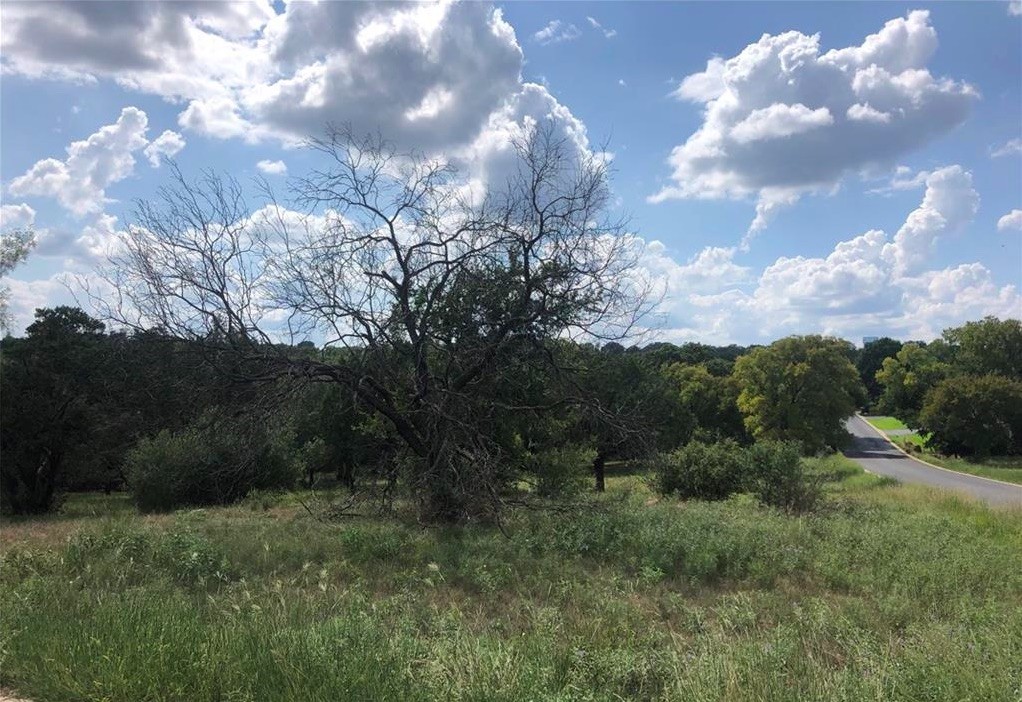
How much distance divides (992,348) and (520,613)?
80.2m

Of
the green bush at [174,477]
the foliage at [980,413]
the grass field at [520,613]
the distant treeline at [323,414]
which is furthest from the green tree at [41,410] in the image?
the foliage at [980,413]

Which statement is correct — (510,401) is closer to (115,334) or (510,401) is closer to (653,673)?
(115,334)

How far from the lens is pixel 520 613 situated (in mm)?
7023

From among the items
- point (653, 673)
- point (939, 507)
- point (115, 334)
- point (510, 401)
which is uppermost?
point (115, 334)

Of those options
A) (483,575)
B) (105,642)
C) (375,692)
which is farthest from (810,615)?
(105,642)

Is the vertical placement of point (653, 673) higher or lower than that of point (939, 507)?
higher

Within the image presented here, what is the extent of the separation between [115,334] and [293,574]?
7.32m

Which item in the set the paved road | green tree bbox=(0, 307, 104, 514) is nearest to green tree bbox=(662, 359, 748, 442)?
the paved road

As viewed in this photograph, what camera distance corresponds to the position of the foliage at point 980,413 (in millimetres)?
54219

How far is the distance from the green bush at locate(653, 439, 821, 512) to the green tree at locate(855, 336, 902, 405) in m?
117

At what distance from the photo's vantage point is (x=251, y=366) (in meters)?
14.1

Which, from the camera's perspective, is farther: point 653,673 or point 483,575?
point 483,575

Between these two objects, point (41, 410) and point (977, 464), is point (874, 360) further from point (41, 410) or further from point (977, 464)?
point (41, 410)

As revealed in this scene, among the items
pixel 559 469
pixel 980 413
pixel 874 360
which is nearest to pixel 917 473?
pixel 980 413
